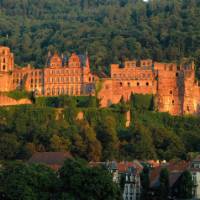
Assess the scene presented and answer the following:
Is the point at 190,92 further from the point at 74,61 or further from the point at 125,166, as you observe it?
the point at 125,166

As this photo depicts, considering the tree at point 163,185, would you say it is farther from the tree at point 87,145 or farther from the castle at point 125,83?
the castle at point 125,83

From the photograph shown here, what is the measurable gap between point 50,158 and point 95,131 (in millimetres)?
10615

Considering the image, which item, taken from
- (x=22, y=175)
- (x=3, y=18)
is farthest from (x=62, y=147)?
(x=3, y=18)

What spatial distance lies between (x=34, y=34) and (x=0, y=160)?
2296 inches

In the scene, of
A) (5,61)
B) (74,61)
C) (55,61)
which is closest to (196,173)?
(74,61)

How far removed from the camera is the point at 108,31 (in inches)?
5315

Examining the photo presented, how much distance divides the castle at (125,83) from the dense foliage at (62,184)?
29.9m

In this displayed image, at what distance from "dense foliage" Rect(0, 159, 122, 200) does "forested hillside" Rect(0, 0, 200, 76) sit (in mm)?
42676

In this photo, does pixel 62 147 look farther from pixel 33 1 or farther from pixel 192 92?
pixel 33 1

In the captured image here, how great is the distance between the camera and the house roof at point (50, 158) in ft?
284

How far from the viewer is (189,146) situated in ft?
320

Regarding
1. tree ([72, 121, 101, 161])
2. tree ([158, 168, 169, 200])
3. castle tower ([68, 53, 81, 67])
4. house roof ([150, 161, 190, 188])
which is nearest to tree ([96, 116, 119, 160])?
tree ([72, 121, 101, 161])

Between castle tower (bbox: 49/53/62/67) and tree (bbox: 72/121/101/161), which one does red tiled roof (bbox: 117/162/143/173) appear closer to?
tree (bbox: 72/121/101/161)

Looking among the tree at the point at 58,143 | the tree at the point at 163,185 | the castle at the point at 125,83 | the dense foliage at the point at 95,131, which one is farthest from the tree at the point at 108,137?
the tree at the point at 163,185
